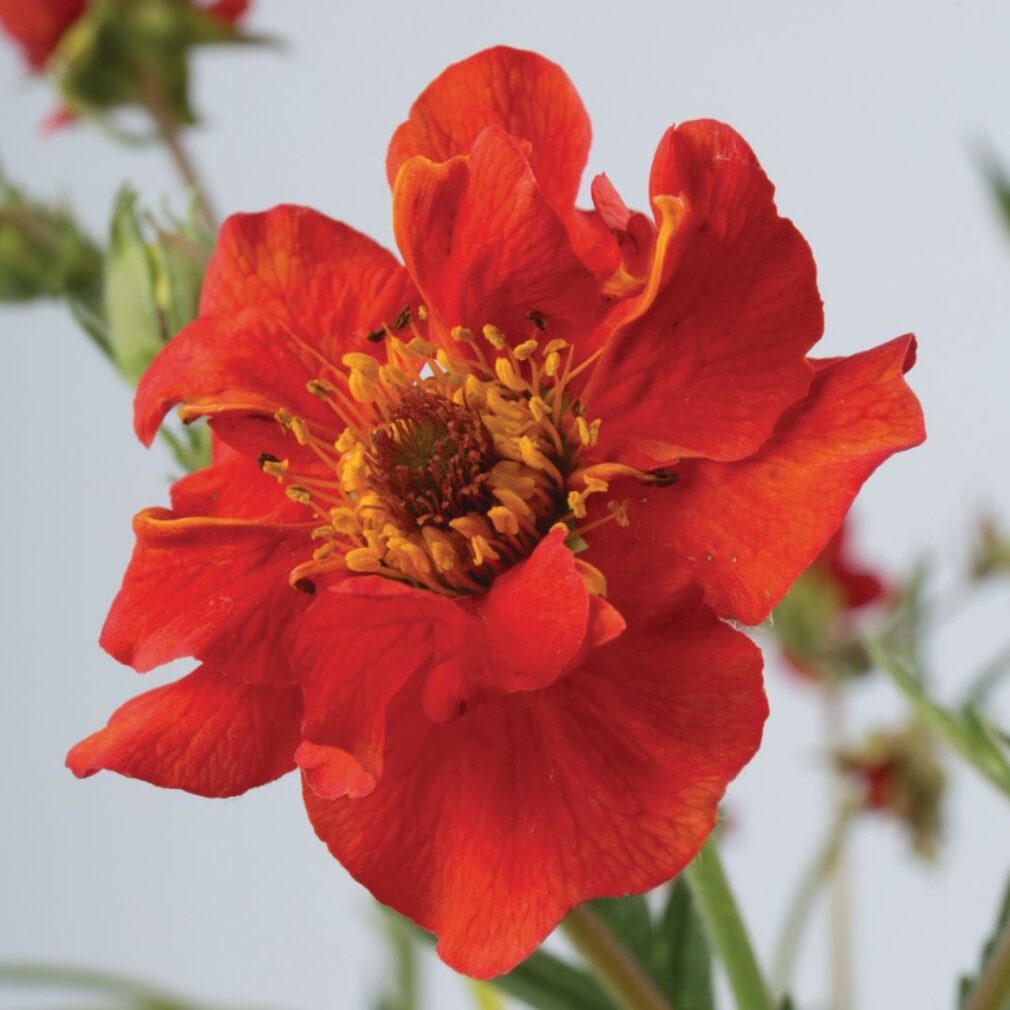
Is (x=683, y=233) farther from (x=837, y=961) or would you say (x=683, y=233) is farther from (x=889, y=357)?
(x=837, y=961)

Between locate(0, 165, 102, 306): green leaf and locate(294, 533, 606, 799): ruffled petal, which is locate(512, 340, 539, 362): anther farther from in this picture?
locate(0, 165, 102, 306): green leaf

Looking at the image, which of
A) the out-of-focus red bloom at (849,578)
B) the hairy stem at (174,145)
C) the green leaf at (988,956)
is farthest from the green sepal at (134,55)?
the green leaf at (988,956)

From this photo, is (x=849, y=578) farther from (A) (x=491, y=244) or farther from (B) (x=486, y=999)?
(A) (x=491, y=244)

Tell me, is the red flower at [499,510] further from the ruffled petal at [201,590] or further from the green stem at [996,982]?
the green stem at [996,982]

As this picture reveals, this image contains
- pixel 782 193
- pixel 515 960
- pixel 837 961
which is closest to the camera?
pixel 515 960

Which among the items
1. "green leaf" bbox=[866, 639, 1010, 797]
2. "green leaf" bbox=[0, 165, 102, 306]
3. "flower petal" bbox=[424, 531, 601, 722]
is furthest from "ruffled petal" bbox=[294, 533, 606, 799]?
"green leaf" bbox=[0, 165, 102, 306]

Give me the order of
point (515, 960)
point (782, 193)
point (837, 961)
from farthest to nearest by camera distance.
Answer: point (782, 193) < point (837, 961) < point (515, 960)

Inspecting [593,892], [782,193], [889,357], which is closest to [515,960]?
[593,892]
